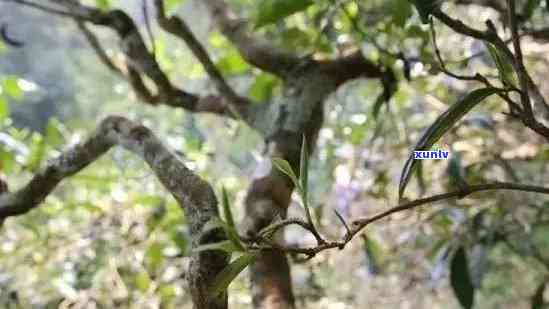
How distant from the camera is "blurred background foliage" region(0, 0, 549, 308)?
73cm

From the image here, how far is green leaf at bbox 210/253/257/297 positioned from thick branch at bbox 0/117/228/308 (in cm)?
2

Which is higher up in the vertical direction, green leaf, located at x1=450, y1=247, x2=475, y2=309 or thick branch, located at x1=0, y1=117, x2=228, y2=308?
thick branch, located at x1=0, y1=117, x2=228, y2=308

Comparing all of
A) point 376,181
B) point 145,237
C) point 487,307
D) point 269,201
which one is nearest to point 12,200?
point 269,201

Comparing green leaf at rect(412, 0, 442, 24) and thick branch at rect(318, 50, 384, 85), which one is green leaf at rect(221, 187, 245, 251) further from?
thick branch at rect(318, 50, 384, 85)

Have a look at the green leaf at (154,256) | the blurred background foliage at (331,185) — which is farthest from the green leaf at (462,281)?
the green leaf at (154,256)

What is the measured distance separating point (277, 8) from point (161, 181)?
0.17m

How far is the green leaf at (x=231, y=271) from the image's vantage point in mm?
307

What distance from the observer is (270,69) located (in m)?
0.73

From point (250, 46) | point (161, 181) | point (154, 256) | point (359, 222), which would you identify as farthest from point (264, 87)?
point (359, 222)

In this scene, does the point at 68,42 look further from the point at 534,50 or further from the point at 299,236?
the point at 534,50

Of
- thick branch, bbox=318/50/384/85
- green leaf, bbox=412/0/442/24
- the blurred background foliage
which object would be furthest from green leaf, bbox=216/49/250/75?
green leaf, bbox=412/0/442/24

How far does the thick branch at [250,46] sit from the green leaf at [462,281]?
25 centimetres

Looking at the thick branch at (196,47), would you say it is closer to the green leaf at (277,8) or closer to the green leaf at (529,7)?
the green leaf at (277,8)

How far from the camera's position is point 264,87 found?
752 millimetres
